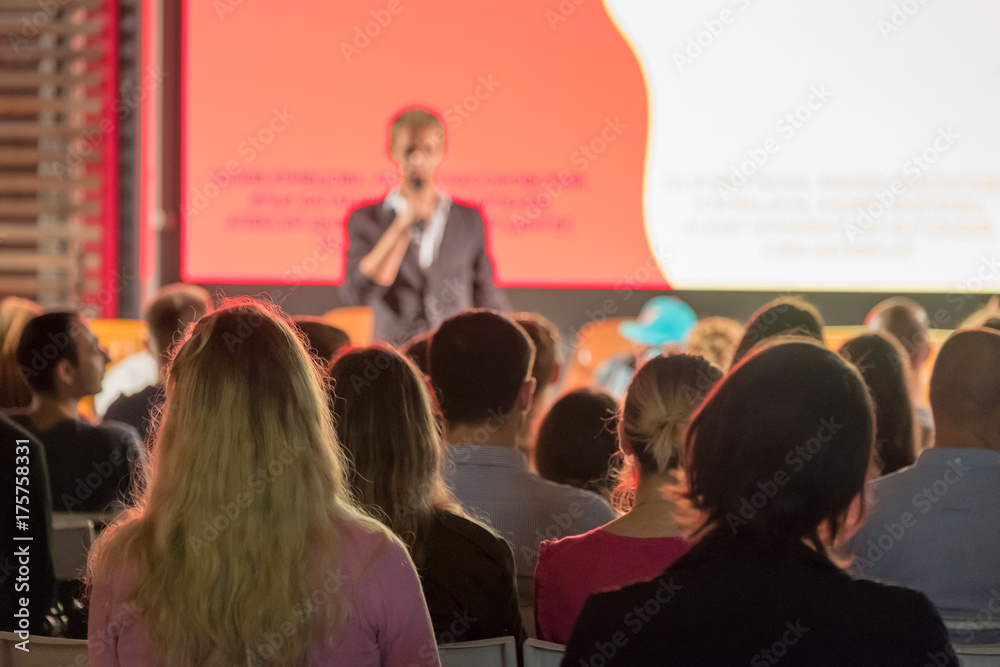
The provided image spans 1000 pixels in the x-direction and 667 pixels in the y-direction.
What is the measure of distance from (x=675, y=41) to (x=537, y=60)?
813mm

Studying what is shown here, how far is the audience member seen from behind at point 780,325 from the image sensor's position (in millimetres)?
2490

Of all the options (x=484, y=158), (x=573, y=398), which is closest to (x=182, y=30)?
(x=484, y=158)

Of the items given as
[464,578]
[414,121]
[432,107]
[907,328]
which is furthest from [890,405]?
[432,107]

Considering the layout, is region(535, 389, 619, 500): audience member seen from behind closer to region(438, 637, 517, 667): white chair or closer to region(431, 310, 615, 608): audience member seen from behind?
region(431, 310, 615, 608): audience member seen from behind

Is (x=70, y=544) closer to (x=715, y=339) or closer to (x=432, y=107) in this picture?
(x=715, y=339)

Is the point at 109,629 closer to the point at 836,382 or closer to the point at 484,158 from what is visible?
the point at 836,382

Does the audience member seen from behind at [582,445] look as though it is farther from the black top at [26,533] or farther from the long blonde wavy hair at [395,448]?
the black top at [26,533]

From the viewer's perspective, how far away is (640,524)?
1.63m

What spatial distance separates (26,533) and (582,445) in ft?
4.17

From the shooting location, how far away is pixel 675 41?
5.47 meters

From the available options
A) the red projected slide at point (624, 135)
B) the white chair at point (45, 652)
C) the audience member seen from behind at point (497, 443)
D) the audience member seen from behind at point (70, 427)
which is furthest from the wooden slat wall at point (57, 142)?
the white chair at point (45, 652)

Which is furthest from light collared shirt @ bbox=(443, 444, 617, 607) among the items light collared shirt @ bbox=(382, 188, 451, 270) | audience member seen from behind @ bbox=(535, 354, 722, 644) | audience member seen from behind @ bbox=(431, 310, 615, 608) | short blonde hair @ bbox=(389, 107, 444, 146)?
light collared shirt @ bbox=(382, 188, 451, 270)

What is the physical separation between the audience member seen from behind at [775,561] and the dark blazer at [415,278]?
12.6 feet

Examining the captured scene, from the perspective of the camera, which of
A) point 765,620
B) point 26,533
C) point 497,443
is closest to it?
point 765,620
